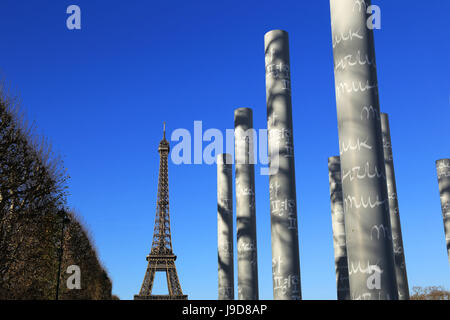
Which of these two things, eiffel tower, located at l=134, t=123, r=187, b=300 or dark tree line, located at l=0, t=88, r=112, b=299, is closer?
dark tree line, located at l=0, t=88, r=112, b=299

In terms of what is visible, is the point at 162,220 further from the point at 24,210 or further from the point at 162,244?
the point at 24,210

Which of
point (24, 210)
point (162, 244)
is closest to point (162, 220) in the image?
point (162, 244)

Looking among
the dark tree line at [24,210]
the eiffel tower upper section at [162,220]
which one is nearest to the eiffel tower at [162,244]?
the eiffel tower upper section at [162,220]

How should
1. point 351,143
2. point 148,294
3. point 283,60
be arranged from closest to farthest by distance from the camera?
point 351,143, point 283,60, point 148,294

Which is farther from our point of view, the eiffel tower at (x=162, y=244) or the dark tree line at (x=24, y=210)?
the eiffel tower at (x=162, y=244)

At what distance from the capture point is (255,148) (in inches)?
1294

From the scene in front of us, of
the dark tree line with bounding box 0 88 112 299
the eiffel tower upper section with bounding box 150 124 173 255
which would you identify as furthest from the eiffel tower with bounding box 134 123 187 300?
the dark tree line with bounding box 0 88 112 299

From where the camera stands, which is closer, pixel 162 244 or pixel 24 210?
pixel 24 210

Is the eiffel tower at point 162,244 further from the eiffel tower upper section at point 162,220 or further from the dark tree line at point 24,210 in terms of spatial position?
the dark tree line at point 24,210

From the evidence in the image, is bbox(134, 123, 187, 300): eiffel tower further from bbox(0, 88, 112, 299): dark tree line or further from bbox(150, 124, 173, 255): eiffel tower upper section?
bbox(0, 88, 112, 299): dark tree line
